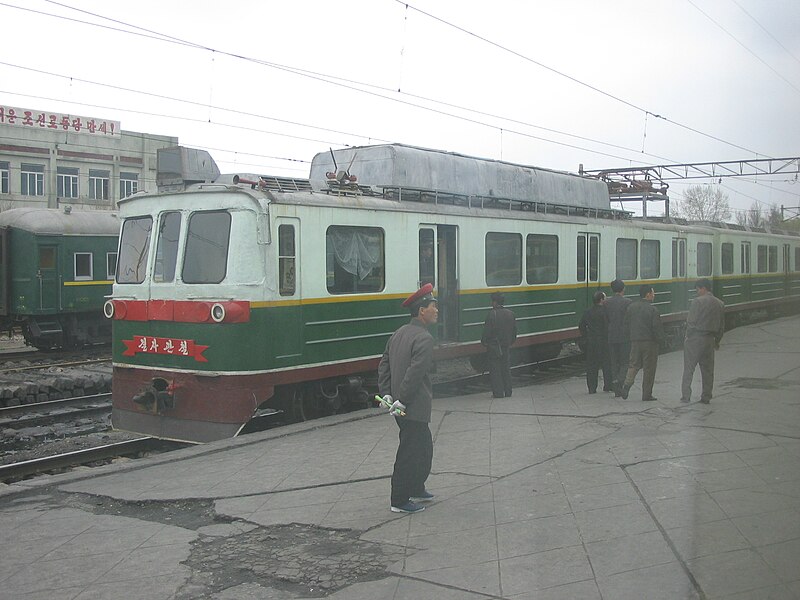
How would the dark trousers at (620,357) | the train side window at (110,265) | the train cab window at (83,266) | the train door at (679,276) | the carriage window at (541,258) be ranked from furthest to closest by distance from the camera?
the train side window at (110,265) < the train cab window at (83,266) < the train door at (679,276) < the carriage window at (541,258) < the dark trousers at (620,357)

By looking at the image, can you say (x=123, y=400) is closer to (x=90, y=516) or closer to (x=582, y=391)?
(x=90, y=516)

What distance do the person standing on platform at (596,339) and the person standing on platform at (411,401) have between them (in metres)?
5.88

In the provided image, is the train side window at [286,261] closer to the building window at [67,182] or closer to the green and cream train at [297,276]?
the green and cream train at [297,276]

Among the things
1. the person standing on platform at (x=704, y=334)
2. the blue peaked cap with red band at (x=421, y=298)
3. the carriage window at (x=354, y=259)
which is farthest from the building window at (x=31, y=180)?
the blue peaked cap with red band at (x=421, y=298)

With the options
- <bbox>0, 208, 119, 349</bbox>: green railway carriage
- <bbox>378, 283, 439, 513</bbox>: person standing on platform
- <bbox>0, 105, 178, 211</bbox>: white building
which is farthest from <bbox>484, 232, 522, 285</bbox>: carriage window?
<bbox>0, 105, 178, 211</bbox>: white building

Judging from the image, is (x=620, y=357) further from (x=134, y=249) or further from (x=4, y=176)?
(x=4, y=176)

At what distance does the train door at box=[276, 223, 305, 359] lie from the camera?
977 centimetres

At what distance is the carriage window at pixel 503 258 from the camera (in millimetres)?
13430

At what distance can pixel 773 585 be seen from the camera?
477 centimetres

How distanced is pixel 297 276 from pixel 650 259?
11.2 meters

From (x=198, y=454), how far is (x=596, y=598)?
516 centimetres

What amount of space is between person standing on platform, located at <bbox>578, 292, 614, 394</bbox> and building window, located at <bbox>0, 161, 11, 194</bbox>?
4337 cm

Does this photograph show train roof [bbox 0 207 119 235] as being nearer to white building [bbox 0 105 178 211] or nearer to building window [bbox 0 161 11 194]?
white building [bbox 0 105 178 211]

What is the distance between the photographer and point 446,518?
632 centimetres
